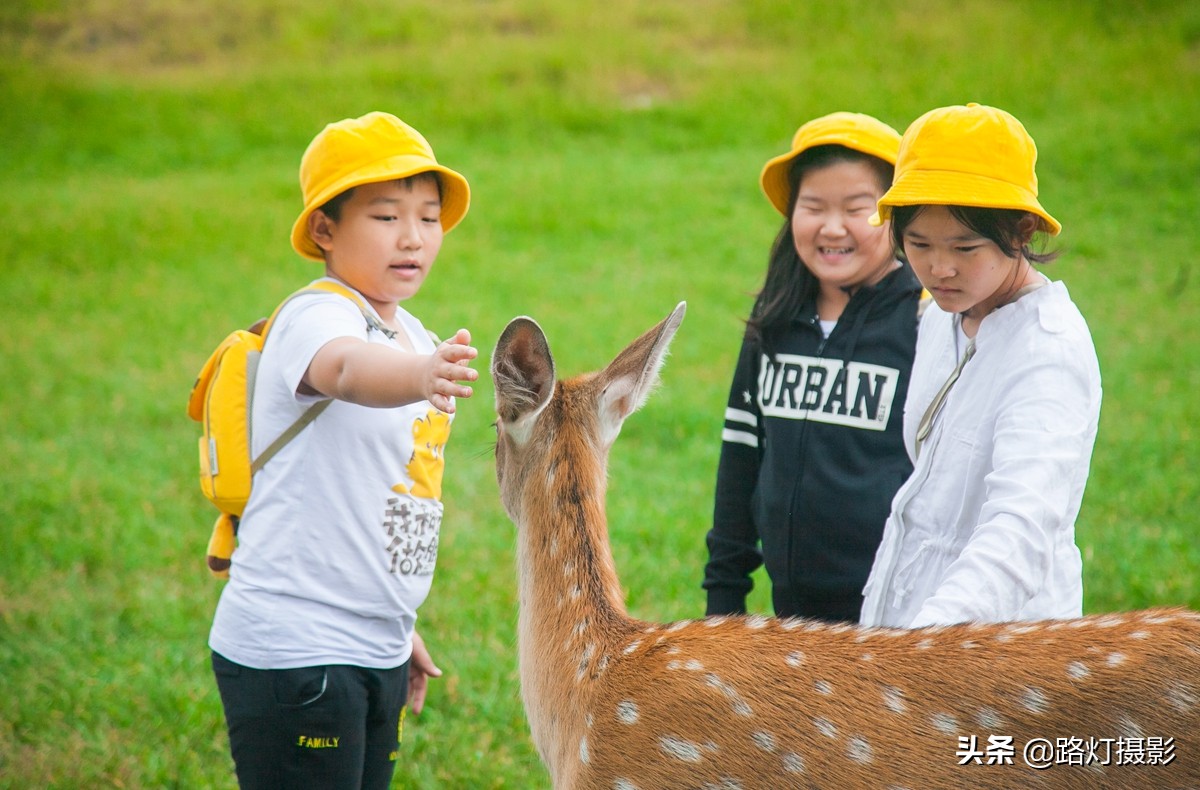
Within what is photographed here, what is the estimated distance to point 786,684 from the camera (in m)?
2.12

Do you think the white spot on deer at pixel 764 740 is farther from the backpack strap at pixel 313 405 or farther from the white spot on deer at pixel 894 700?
the backpack strap at pixel 313 405

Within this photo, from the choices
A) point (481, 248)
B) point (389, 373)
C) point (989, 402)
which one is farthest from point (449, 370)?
point (481, 248)

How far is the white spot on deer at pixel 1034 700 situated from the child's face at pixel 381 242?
1634mm

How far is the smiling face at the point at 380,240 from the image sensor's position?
2854 mm

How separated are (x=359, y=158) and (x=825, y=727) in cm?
167

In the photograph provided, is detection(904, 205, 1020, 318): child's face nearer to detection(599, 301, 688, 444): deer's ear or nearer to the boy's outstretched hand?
detection(599, 301, 688, 444): deer's ear

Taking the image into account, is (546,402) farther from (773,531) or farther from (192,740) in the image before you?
(192,740)

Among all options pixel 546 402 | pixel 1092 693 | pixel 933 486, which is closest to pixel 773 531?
pixel 933 486

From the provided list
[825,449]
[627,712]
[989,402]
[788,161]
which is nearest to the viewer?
[627,712]

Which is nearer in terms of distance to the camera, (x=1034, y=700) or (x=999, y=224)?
(x=1034, y=700)

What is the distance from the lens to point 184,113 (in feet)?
56.1

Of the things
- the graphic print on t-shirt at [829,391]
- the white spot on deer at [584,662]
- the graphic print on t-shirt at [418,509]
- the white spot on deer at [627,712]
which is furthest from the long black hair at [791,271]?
the white spot on deer at [627,712]

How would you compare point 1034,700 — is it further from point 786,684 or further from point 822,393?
point 822,393

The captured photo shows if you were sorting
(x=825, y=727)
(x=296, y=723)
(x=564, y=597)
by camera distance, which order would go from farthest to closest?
A: (x=296, y=723)
(x=564, y=597)
(x=825, y=727)
